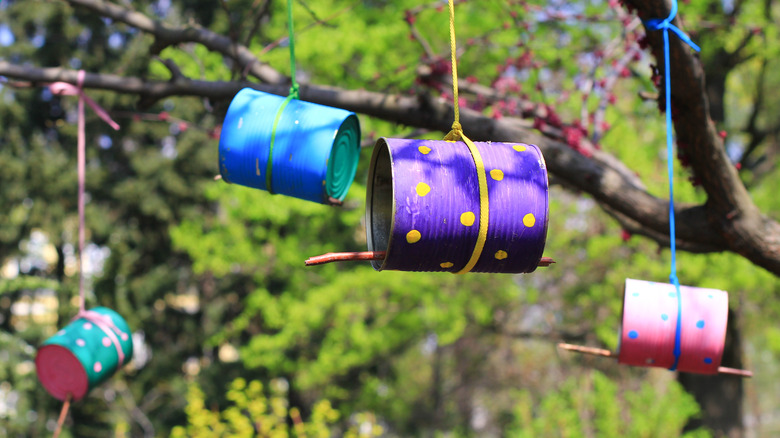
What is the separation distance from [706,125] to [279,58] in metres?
8.09

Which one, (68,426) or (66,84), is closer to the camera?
(66,84)

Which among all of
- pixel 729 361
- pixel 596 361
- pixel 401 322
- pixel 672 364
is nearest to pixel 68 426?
pixel 401 322

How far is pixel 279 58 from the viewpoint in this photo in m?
9.87

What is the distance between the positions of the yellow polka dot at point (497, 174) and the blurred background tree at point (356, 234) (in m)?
1.10

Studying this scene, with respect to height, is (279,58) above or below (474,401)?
above

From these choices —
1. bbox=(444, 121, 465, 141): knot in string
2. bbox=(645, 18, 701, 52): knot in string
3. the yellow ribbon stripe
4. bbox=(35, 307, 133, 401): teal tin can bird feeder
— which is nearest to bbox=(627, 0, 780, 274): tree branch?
bbox=(645, 18, 701, 52): knot in string

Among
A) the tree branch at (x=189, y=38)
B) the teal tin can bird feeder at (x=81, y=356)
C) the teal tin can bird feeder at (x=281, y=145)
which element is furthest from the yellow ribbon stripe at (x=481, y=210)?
the teal tin can bird feeder at (x=81, y=356)

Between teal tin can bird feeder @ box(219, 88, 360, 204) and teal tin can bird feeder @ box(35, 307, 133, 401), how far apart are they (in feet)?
3.72

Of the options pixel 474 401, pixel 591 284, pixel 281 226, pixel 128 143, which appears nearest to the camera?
pixel 591 284

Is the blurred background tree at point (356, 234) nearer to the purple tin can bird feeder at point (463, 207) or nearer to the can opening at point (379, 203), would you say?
the can opening at point (379, 203)

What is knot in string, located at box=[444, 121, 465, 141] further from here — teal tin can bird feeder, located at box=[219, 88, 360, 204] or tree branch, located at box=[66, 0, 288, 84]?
tree branch, located at box=[66, 0, 288, 84]

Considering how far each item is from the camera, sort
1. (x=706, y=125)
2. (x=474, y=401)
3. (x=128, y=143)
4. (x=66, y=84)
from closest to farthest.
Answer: (x=706, y=125) < (x=66, y=84) < (x=128, y=143) < (x=474, y=401)

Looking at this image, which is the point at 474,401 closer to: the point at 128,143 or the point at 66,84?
the point at 128,143

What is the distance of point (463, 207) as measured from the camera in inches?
65.2
